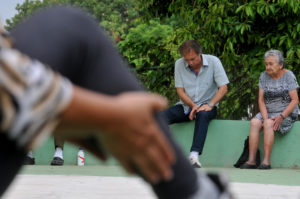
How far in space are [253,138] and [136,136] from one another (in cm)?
628

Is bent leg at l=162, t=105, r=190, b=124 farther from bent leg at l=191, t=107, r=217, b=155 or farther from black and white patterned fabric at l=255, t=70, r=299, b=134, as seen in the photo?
black and white patterned fabric at l=255, t=70, r=299, b=134

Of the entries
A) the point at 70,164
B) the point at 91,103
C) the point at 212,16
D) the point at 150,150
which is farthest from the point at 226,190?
the point at 212,16

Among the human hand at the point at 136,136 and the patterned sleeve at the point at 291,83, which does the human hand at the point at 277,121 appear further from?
the human hand at the point at 136,136

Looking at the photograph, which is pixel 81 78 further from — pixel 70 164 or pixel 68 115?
pixel 70 164

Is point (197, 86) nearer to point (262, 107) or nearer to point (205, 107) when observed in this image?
point (205, 107)

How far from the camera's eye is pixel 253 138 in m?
6.94

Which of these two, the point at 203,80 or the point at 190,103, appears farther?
the point at 203,80

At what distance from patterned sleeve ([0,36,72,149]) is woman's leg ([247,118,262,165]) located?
6.20 metres

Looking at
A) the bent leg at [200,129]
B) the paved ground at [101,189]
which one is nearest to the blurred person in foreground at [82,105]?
the paved ground at [101,189]

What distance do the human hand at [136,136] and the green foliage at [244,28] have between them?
22.5 feet

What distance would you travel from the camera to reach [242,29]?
7.73 metres

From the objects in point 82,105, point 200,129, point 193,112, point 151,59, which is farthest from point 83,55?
point 151,59

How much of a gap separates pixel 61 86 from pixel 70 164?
6720 mm

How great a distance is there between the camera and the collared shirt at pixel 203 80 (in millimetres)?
7039
